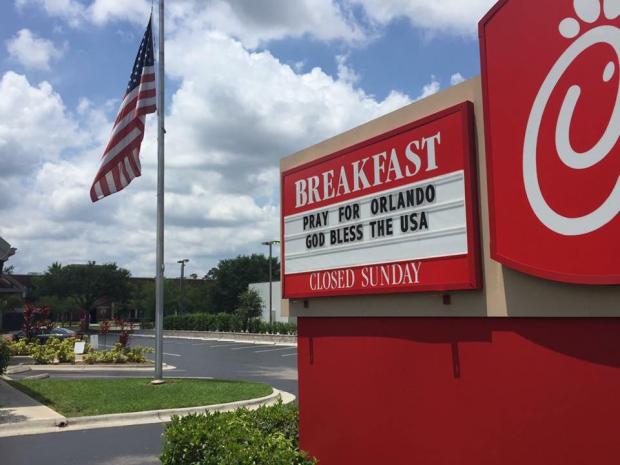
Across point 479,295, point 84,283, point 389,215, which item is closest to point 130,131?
point 389,215

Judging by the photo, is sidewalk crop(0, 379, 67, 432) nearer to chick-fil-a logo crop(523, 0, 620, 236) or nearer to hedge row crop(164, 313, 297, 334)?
chick-fil-a logo crop(523, 0, 620, 236)

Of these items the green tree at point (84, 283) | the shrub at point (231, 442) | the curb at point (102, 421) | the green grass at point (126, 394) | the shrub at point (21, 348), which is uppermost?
the green tree at point (84, 283)

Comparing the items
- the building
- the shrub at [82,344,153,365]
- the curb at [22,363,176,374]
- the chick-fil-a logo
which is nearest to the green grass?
the curb at [22,363,176,374]

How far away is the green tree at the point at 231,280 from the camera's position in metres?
92.2

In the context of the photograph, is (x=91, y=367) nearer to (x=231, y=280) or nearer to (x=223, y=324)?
(x=223, y=324)

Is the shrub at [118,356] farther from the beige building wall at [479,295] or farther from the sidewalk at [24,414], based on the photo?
the beige building wall at [479,295]

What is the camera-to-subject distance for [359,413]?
5773 millimetres

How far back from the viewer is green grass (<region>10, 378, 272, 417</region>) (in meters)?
13.1

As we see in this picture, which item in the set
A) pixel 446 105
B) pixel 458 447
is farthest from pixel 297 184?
pixel 458 447

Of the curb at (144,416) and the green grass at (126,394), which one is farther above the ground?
the green grass at (126,394)

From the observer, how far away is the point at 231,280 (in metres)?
93.6

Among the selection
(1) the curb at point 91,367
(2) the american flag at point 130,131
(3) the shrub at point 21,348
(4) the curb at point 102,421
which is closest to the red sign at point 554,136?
(4) the curb at point 102,421

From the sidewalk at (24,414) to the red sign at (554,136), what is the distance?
411 inches

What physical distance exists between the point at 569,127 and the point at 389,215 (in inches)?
76.9
